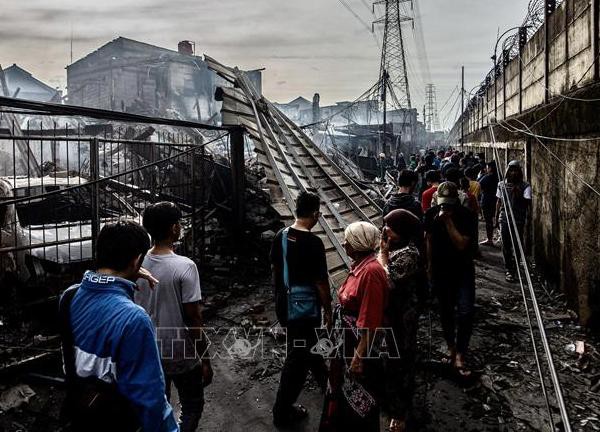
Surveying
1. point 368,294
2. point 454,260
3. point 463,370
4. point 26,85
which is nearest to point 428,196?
point 454,260

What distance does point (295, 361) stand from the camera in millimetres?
3230

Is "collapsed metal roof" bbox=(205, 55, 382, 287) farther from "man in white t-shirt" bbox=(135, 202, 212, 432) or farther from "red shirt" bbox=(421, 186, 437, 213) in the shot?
"man in white t-shirt" bbox=(135, 202, 212, 432)

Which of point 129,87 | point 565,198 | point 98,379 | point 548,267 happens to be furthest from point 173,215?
point 129,87

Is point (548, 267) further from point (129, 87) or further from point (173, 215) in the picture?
point (129, 87)

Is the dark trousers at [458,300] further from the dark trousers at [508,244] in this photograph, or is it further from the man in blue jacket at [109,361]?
the dark trousers at [508,244]

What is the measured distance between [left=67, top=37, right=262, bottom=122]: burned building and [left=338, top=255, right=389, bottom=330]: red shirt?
32377 mm

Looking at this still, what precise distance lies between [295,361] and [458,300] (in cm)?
A: 175

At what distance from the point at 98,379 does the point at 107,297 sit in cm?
32

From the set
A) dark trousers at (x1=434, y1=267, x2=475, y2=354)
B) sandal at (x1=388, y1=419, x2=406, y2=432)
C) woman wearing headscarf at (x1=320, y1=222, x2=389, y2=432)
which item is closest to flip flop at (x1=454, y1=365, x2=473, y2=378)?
dark trousers at (x1=434, y1=267, x2=475, y2=354)

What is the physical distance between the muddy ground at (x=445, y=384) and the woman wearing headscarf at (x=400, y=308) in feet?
2.32

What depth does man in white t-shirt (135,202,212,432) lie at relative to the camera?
8.14 ft

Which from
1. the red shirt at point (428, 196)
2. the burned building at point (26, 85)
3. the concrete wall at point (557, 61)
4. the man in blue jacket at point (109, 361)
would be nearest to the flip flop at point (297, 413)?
the man in blue jacket at point (109, 361)

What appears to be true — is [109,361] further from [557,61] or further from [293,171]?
[557,61]

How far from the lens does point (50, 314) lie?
15.1 feet
